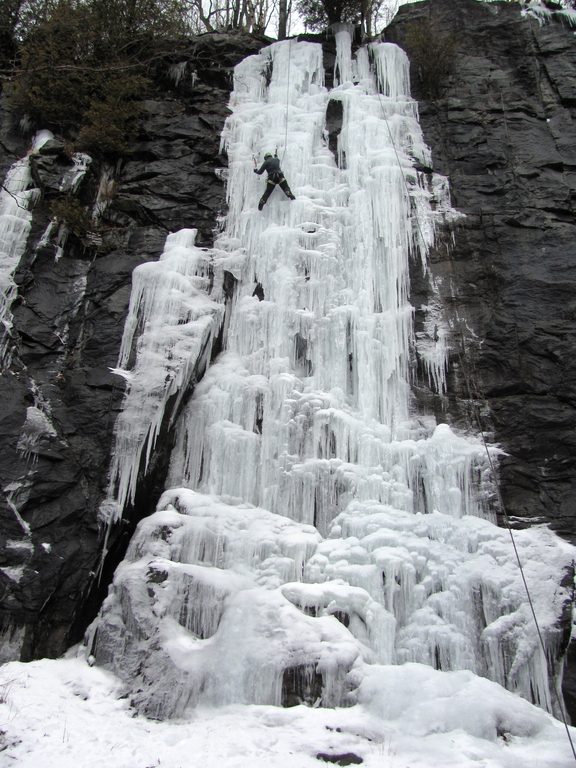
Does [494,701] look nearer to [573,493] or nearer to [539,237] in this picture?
[573,493]

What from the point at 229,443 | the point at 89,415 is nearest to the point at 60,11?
the point at 89,415

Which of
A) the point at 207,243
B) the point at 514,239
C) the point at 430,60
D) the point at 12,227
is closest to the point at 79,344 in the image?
the point at 12,227

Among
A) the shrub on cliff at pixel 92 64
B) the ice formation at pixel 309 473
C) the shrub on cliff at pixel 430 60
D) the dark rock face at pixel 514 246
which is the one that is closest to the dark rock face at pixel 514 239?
the dark rock face at pixel 514 246

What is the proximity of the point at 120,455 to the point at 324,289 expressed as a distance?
352 centimetres

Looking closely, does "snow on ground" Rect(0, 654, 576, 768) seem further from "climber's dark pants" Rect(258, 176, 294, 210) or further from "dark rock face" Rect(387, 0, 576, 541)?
"climber's dark pants" Rect(258, 176, 294, 210)

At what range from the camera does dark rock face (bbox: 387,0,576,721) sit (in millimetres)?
7340

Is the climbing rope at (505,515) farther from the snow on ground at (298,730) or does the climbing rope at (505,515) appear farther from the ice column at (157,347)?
the ice column at (157,347)

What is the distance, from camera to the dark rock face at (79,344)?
21.2 feet

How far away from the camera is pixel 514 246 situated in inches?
340

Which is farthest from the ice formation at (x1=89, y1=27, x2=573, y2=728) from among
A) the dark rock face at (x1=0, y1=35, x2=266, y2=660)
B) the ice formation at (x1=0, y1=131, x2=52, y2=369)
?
the ice formation at (x1=0, y1=131, x2=52, y2=369)

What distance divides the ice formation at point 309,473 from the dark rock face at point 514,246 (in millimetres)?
378

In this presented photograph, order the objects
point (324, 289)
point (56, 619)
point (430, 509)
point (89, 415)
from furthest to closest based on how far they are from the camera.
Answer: point (324, 289) < point (89, 415) < point (430, 509) < point (56, 619)

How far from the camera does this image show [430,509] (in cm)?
691

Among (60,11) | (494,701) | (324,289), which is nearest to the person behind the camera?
(494,701)
